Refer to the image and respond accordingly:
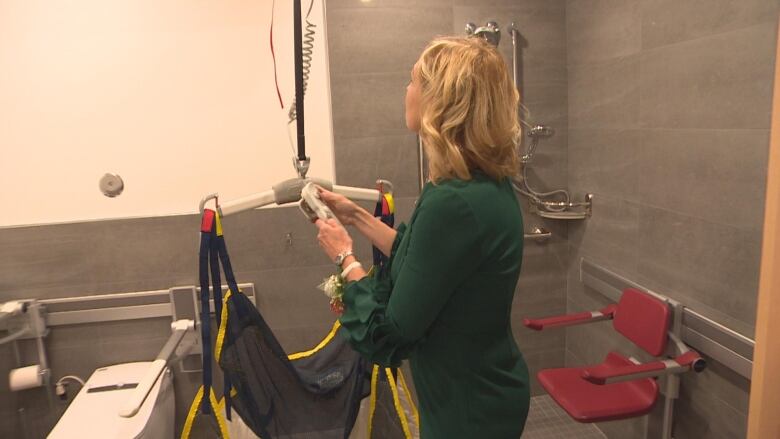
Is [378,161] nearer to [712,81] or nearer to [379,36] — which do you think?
[379,36]

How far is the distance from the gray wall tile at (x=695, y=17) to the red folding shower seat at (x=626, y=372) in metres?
0.84

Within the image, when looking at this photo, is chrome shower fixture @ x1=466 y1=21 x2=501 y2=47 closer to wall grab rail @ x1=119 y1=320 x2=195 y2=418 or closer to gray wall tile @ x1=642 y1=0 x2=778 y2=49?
gray wall tile @ x1=642 y1=0 x2=778 y2=49

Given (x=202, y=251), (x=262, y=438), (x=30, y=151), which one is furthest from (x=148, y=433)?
(x=30, y=151)

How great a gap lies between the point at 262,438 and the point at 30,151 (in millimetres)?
1348

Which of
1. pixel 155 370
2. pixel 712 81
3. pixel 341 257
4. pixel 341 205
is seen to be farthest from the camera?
pixel 155 370

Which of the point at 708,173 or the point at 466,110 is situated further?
the point at 708,173

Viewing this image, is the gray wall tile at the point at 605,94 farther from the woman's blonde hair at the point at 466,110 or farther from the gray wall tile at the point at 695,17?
the woman's blonde hair at the point at 466,110

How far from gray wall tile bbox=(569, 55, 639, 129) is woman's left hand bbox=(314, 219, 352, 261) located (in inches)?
48.8

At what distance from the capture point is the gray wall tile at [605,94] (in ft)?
6.57

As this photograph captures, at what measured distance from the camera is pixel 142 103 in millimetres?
2100

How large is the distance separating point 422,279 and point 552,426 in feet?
5.71

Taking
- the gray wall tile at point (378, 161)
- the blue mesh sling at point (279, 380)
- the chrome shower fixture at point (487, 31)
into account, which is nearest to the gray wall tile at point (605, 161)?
the chrome shower fixture at point (487, 31)

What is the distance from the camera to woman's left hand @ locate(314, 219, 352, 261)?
128cm

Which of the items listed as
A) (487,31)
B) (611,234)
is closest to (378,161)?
(487,31)
